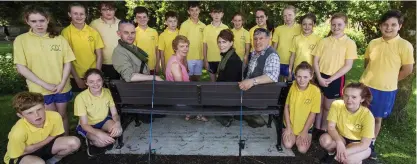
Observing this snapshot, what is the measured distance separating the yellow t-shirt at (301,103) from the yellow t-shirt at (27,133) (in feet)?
8.63

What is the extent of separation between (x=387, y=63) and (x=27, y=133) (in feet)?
13.3

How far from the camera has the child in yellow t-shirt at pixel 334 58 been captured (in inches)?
169

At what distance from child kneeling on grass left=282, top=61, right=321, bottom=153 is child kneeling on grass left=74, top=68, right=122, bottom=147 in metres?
2.02

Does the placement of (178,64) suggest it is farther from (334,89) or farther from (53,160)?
(334,89)

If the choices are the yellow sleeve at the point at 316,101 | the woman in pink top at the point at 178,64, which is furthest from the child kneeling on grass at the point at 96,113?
the yellow sleeve at the point at 316,101

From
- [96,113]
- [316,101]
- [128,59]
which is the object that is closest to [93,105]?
[96,113]

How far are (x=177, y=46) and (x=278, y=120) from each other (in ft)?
5.08

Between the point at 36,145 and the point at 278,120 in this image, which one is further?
the point at 278,120

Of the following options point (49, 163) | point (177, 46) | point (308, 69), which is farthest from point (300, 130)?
point (49, 163)

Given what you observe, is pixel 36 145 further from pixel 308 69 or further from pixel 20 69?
pixel 308 69

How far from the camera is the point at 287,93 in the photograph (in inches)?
165

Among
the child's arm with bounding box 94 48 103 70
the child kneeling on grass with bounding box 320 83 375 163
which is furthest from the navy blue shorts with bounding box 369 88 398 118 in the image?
the child's arm with bounding box 94 48 103 70

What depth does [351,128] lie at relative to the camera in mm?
3715

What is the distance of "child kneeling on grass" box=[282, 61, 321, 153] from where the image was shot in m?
4.01
